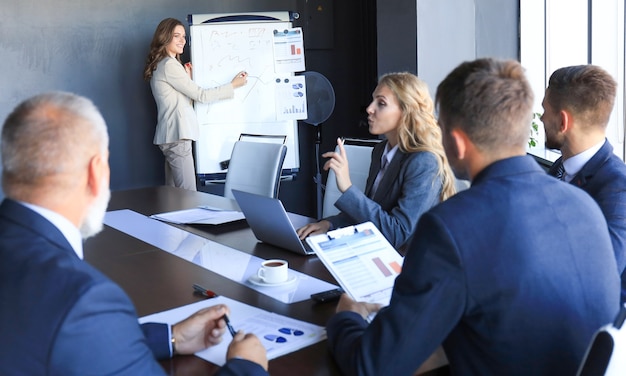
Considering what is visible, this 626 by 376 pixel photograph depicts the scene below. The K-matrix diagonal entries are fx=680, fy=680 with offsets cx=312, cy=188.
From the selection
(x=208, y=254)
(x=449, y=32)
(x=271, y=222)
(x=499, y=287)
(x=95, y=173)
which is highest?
(x=449, y=32)

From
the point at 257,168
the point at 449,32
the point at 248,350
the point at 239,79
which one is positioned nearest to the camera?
the point at 248,350

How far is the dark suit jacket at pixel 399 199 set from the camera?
8.05ft

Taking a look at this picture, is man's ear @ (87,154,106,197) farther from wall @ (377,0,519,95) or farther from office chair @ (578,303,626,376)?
wall @ (377,0,519,95)

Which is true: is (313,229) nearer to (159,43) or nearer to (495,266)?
(495,266)

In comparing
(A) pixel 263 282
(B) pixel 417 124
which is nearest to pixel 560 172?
(B) pixel 417 124

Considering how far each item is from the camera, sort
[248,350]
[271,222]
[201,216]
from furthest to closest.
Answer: [201,216] < [271,222] < [248,350]

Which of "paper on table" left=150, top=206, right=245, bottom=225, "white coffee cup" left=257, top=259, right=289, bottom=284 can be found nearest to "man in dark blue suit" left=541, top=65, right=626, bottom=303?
"white coffee cup" left=257, top=259, right=289, bottom=284

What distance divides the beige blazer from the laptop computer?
318cm

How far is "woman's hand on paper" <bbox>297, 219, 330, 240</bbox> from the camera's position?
99.6 inches

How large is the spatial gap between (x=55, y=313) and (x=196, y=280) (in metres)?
1.01

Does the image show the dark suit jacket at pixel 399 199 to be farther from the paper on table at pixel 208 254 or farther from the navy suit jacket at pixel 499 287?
the navy suit jacket at pixel 499 287

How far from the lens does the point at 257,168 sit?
366cm

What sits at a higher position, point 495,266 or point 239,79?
point 239,79

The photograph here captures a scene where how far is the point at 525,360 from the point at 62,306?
0.84 meters
